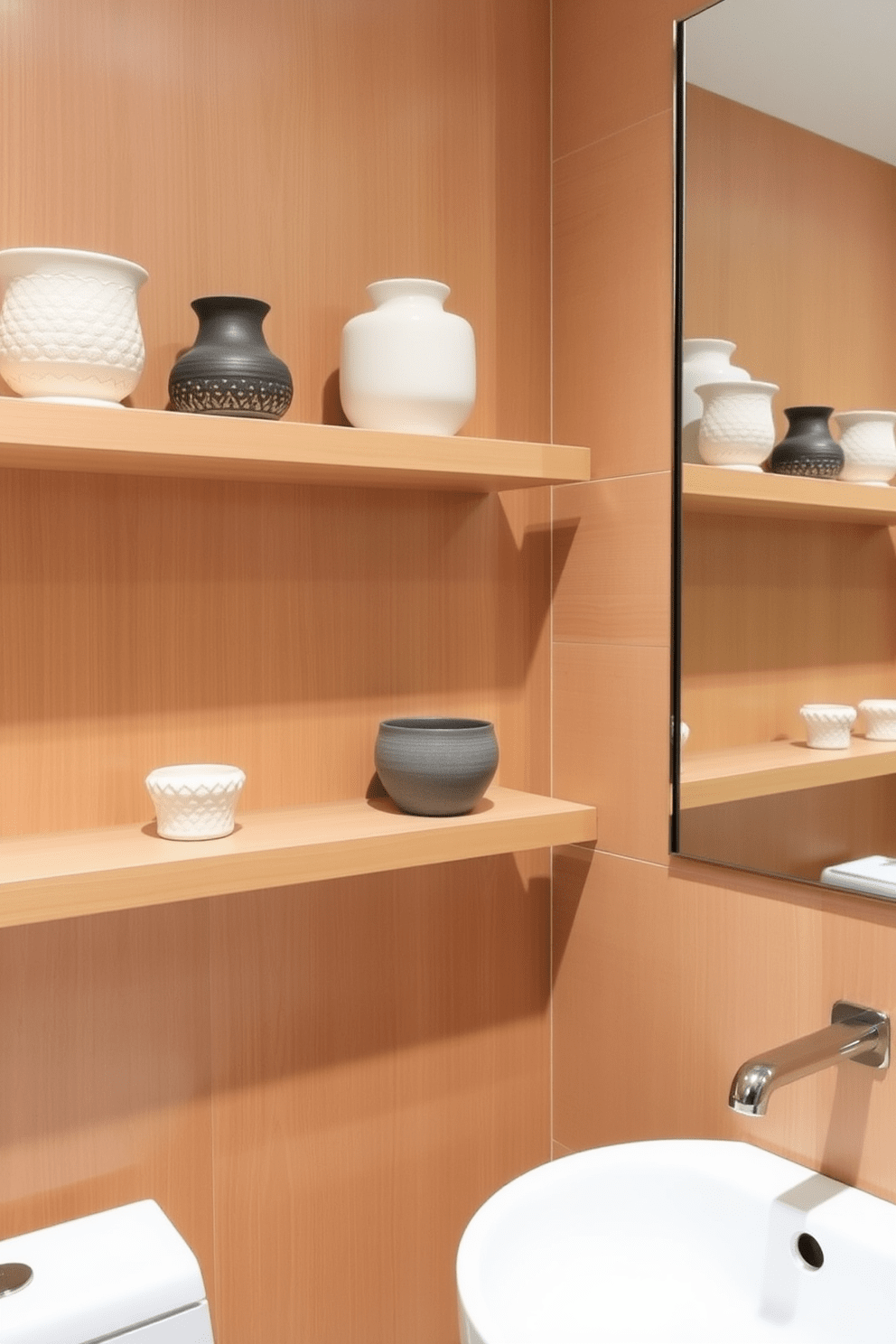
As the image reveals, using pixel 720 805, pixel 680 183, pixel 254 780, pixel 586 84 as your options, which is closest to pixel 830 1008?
pixel 720 805

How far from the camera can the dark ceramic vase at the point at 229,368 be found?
1.15m

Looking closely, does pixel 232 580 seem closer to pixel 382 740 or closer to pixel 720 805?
pixel 382 740

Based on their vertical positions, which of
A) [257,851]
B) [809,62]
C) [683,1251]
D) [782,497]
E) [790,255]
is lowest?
[683,1251]

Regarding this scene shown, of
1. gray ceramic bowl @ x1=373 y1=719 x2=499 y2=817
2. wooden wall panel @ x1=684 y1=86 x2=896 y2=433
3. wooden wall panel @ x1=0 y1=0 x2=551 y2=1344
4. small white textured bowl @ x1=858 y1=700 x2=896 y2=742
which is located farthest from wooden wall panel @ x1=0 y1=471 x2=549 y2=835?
small white textured bowl @ x1=858 y1=700 x2=896 y2=742

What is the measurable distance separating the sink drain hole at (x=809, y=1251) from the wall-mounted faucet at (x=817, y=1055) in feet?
0.50

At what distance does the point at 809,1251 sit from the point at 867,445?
78cm

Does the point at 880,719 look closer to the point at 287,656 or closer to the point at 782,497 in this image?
the point at 782,497

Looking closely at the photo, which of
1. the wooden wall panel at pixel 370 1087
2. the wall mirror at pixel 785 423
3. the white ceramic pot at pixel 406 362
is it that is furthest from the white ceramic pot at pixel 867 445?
the wooden wall panel at pixel 370 1087

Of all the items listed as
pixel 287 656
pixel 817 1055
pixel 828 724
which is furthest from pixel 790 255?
pixel 817 1055

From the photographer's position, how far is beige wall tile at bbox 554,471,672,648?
4.56ft

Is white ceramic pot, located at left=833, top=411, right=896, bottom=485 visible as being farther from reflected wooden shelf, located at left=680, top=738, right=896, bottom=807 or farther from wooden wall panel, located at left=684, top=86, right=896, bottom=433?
reflected wooden shelf, located at left=680, top=738, right=896, bottom=807

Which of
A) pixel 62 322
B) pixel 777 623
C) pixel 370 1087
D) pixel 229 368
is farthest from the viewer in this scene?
pixel 370 1087

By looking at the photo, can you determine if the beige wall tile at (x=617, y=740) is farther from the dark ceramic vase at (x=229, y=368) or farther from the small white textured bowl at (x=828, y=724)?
the dark ceramic vase at (x=229, y=368)

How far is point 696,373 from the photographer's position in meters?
1.33
